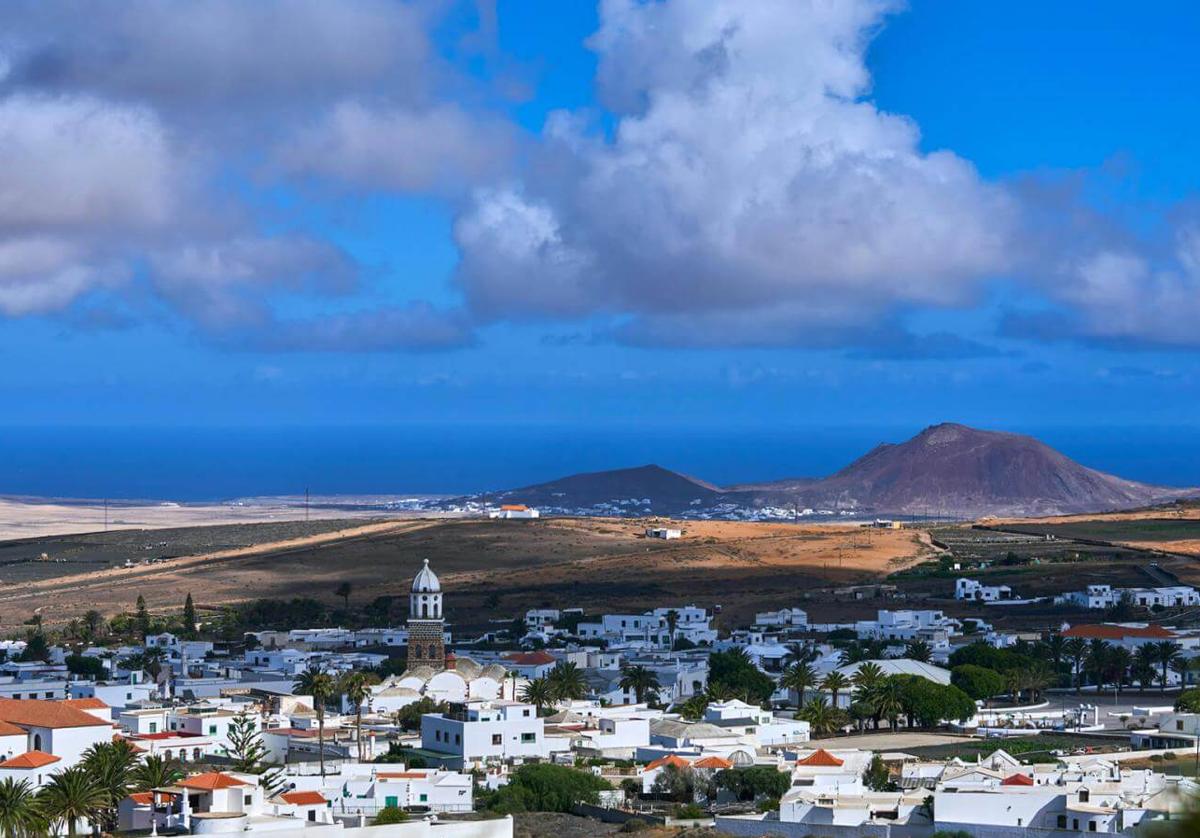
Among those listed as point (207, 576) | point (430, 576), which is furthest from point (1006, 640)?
point (207, 576)

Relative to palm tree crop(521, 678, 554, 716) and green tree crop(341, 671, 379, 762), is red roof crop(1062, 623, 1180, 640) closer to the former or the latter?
palm tree crop(521, 678, 554, 716)

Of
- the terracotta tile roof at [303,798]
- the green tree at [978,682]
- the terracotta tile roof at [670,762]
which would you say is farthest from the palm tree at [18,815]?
the green tree at [978,682]

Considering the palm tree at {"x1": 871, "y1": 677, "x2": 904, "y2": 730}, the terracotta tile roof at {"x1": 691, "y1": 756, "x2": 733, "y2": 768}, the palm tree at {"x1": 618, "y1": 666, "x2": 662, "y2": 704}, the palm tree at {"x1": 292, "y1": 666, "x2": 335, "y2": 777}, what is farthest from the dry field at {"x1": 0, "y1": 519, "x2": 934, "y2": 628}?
the terracotta tile roof at {"x1": 691, "y1": 756, "x2": 733, "y2": 768}

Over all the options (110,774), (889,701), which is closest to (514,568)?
(889,701)

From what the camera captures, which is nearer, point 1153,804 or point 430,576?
point 1153,804

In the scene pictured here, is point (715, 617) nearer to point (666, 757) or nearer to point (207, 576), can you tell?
point (207, 576)

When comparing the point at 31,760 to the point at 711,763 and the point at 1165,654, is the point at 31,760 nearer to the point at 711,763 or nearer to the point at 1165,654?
the point at 711,763
